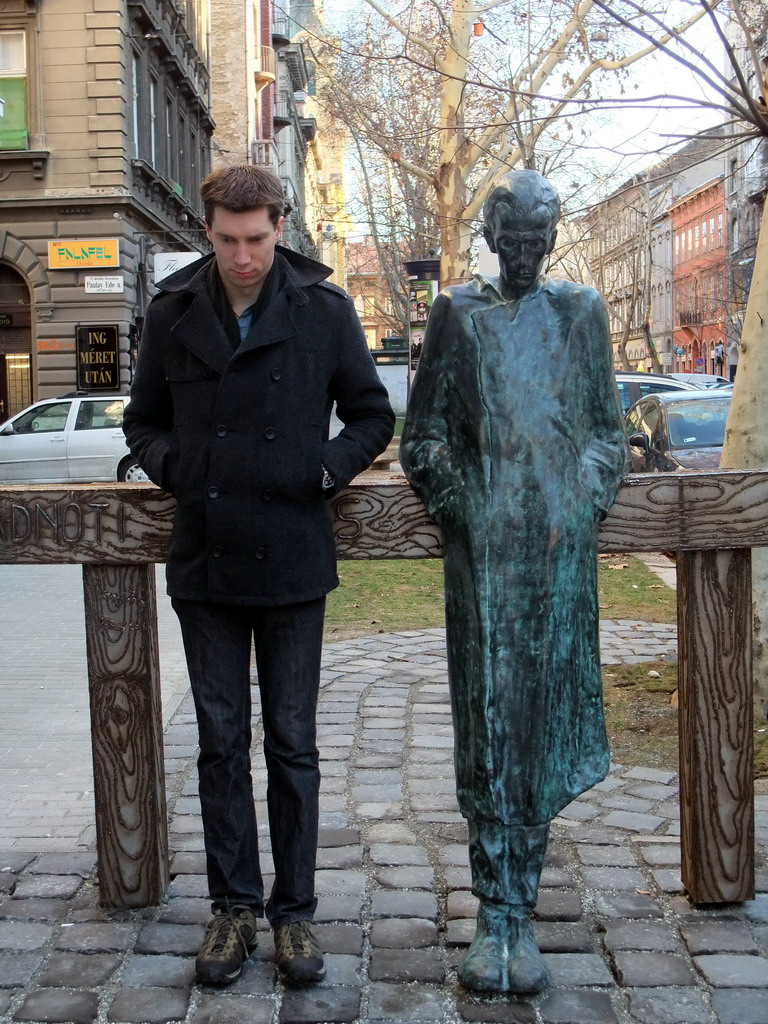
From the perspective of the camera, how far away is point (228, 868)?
132 inches

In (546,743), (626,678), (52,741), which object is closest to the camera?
(546,743)

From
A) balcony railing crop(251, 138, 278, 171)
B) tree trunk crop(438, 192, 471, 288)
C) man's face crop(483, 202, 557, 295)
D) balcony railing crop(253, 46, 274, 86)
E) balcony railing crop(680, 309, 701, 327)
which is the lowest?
man's face crop(483, 202, 557, 295)

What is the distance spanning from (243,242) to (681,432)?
10627 millimetres

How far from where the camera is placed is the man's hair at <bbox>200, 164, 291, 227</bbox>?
10.0ft

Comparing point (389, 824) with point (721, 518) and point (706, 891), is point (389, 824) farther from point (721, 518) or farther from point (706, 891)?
point (721, 518)

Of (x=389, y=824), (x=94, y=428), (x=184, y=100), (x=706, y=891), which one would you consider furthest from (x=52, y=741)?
(x=184, y=100)

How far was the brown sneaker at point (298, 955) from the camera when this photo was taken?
10.4 feet

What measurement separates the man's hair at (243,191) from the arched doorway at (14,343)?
2267 centimetres

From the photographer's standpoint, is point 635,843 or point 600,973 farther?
point 635,843

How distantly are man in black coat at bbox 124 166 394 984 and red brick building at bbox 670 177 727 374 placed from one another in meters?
54.9

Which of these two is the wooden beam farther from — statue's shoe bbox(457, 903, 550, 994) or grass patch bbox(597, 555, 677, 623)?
grass patch bbox(597, 555, 677, 623)

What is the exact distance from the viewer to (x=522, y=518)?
3.08 meters

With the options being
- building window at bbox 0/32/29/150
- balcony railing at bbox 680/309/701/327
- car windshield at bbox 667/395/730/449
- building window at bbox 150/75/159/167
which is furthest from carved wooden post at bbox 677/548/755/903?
balcony railing at bbox 680/309/701/327

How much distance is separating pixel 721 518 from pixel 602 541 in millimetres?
346
